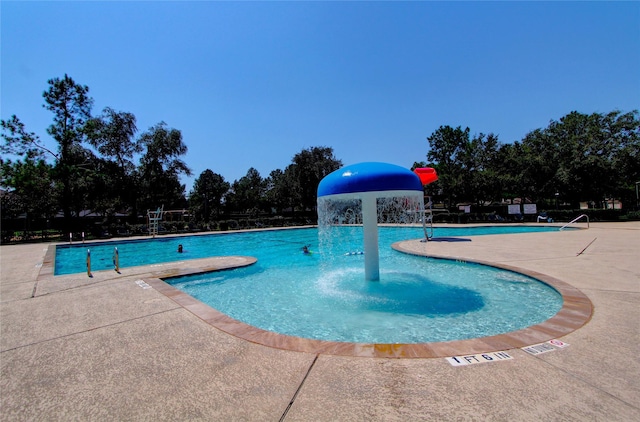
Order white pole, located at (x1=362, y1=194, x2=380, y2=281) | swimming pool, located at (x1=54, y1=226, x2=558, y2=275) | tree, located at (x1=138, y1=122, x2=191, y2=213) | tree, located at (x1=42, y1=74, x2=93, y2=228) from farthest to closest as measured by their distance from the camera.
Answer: tree, located at (x1=138, y1=122, x2=191, y2=213)
tree, located at (x1=42, y1=74, x2=93, y2=228)
swimming pool, located at (x1=54, y1=226, x2=558, y2=275)
white pole, located at (x1=362, y1=194, x2=380, y2=281)

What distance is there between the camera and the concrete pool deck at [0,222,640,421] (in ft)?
7.51

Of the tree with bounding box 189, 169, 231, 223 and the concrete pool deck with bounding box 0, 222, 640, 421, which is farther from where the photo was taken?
the tree with bounding box 189, 169, 231, 223

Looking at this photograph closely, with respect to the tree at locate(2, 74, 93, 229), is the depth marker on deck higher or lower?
lower

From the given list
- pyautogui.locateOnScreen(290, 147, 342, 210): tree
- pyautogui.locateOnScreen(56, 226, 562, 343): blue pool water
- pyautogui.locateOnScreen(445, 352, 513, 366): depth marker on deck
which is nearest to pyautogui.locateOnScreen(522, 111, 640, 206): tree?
pyautogui.locateOnScreen(290, 147, 342, 210): tree

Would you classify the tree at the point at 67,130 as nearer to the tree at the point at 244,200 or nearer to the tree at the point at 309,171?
the tree at the point at 309,171

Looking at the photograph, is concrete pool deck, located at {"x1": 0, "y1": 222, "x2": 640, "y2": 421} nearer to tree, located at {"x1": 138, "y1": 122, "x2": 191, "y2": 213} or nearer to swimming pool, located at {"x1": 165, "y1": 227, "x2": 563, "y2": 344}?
swimming pool, located at {"x1": 165, "y1": 227, "x2": 563, "y2": 344}

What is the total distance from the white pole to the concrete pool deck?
12.5ft

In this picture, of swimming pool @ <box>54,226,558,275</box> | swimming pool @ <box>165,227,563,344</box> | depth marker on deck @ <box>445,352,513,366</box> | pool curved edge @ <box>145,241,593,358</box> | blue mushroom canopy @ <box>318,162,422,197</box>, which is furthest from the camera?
swimming pool @ <box>54,226,558,275</box>

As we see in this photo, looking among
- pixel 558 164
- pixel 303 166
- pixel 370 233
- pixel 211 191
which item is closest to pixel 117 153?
pixel 303 166

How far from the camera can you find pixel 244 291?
7707mm

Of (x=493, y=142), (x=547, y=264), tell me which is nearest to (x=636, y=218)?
(x=493, y=142)

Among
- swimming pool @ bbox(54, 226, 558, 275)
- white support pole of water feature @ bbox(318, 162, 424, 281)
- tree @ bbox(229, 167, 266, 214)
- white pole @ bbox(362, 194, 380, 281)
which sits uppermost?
tree @ bbox(229, 167, 266, 214)

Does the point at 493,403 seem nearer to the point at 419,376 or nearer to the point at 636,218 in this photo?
the point at 419,376

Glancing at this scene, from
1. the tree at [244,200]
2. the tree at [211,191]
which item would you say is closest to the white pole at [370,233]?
the tree at [244,200]
